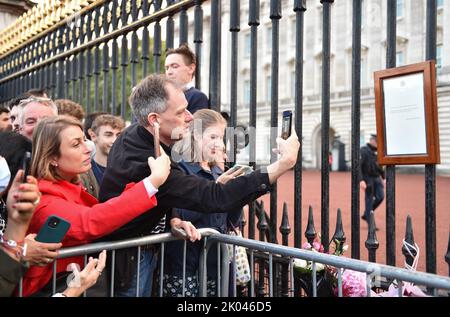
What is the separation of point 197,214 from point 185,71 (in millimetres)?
1292

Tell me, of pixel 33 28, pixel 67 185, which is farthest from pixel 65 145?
pixel 33 28

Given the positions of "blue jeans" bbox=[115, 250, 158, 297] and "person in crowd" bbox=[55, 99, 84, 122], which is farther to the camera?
"person in crowd" bbox=[55, 99, 84, 122]

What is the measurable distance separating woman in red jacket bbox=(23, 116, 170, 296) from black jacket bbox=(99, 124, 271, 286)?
0.13m

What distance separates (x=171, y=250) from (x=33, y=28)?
4.92 m

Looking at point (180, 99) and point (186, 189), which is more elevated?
point (180, 99)

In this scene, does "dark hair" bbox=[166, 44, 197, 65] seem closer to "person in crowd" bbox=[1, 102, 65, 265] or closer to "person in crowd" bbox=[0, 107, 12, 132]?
"person in crowd" bbox=[1, 102, 65, 265]

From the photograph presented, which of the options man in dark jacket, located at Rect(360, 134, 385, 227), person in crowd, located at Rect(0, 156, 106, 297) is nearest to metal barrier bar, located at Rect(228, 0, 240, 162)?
person in crowd, located at Rect(0, 156, 106, 297)

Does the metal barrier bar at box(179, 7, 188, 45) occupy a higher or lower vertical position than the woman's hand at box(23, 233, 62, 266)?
higher

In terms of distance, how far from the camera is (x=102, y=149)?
12.6 feet

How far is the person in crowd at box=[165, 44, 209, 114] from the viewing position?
12.1 ft

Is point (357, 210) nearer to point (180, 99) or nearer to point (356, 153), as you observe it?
point (356, 153)

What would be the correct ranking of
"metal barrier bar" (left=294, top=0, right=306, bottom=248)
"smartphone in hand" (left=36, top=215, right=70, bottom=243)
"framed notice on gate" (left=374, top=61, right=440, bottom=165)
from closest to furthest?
"smartphone in hand" (left=36, top=215, right=70, bottom=243), "framed notice on gate" (left=374, top=61, right=440, bottom=165), "metal barrier bar" (left=294, top=0, right=306, bottom=248)

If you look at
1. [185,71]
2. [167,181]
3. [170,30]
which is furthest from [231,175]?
[170,30]

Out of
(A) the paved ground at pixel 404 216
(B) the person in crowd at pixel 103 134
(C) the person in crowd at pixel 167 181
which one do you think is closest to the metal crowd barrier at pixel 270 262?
(C) the person in crowd at pixel 167 181
